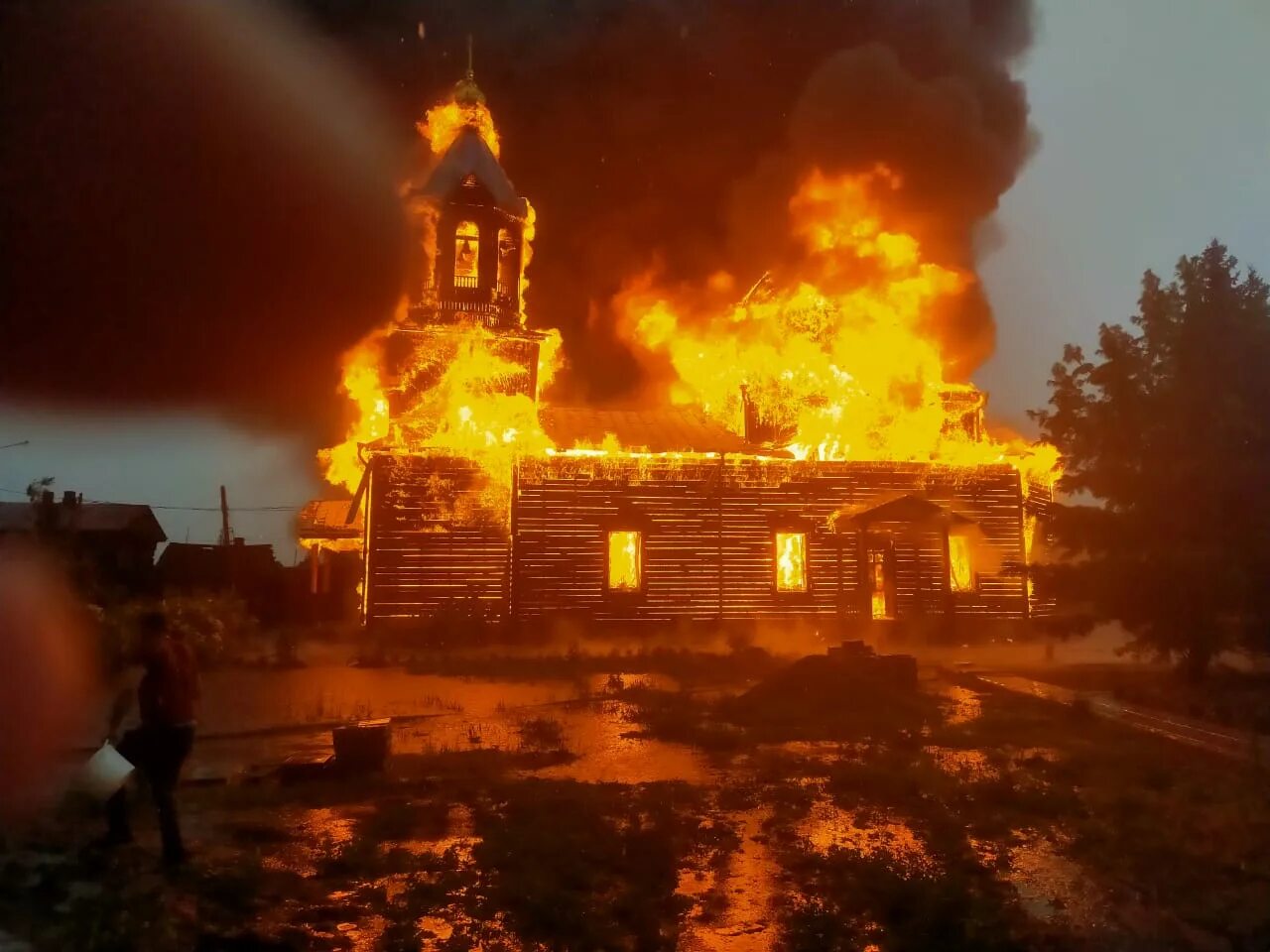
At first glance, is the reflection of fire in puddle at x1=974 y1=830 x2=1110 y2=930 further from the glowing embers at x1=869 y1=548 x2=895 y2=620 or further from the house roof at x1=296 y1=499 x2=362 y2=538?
the house roof at x1=296 y1=499 x2=362 y2=538

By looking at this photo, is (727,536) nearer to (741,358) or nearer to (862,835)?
(741,358)

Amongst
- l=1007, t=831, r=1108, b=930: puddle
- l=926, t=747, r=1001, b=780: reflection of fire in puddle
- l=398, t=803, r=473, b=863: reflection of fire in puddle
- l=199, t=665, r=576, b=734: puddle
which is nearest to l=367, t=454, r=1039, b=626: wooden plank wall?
l=199, t=665, r=576, b=734: puddle

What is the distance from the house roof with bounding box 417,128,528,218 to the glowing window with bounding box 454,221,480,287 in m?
1.04

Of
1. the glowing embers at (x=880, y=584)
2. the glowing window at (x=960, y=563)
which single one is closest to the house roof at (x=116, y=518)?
the glowing embers at (x=880, y=584)

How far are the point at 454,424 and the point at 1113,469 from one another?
16.8 m

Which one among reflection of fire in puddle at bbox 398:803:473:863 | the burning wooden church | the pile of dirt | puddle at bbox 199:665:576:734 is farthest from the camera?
the burning wooden church

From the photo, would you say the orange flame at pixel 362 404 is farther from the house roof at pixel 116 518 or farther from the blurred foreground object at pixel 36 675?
the house roof at pixel 116 518

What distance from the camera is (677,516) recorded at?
25.7m

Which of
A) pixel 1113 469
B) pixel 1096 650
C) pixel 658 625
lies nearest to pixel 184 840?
pixel 1113 469

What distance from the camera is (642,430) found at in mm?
28203

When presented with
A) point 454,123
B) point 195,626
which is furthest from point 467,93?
point 195,626

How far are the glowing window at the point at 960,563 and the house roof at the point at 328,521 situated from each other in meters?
17.3

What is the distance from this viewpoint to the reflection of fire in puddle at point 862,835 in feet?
22.0

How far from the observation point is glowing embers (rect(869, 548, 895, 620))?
2606cm
